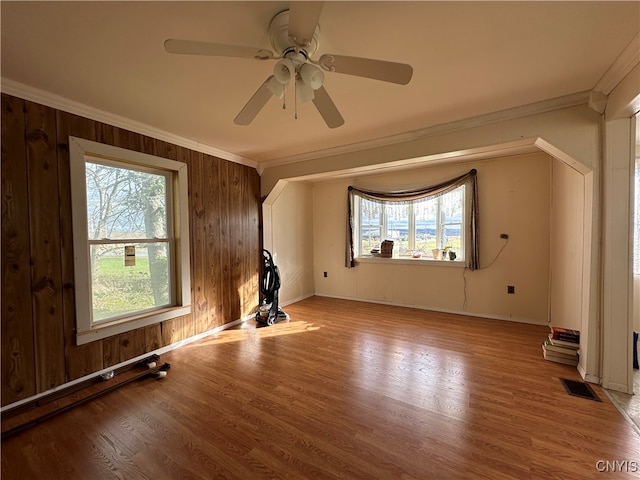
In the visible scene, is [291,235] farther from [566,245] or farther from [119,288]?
[566,245]

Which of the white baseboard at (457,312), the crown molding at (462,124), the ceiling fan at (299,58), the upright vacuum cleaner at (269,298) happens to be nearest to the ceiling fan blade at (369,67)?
the ceiling fan at (299,58)

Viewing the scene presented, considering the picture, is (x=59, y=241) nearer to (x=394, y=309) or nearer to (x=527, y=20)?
(x=527, y=20)

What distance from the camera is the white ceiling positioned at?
1319mm

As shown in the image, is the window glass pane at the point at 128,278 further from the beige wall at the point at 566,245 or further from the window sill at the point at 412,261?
the beige wall at the point at 566,245

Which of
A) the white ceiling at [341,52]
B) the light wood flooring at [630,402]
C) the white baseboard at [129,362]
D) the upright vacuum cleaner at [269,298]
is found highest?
the white ceiling at [341,52]

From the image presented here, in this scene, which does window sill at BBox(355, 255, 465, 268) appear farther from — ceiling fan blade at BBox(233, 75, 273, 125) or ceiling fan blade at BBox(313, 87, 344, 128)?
ceiling fan blade at BBox(233, 75, 273, 125)

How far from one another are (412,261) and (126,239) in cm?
398

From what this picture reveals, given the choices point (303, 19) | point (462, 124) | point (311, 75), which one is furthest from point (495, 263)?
point (303, 19)

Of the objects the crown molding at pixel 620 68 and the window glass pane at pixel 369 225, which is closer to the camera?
the crown molding at pixel 620 68

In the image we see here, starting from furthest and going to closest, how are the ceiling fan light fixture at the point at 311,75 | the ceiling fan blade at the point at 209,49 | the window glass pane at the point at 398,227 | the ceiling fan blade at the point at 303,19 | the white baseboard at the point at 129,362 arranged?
the window glass pane at the point at 398,227
the white baseboard at the point at 129,362
the ceiling fan light fixture at the point at 311,75
the ceiling fan blade at the point at 209,49
the ceiling fan blade at the point at 303,19

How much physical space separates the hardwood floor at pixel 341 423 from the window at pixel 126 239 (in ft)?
2.17

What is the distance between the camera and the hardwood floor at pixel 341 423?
1.47m

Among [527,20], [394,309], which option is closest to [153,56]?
[527,20]

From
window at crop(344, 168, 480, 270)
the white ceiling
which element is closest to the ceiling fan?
the white ceiling
